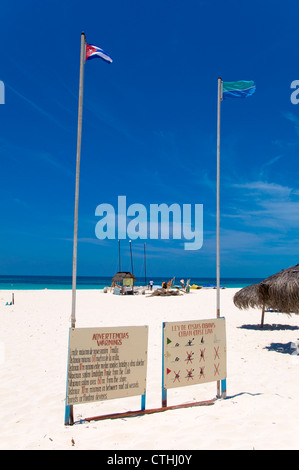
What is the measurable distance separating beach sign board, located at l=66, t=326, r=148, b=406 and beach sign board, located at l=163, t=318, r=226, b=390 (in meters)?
0.36

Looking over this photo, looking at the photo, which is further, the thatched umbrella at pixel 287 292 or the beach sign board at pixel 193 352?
the thatched umbrella at pixel 287 292

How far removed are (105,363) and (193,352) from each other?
1354 mm

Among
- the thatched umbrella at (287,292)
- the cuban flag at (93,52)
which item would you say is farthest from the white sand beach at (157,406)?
the cuban flag at (93,52)

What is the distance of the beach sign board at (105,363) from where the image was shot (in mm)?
4285

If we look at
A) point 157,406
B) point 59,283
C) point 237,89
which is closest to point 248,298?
point 237,89

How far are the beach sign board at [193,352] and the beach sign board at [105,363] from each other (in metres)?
0.36

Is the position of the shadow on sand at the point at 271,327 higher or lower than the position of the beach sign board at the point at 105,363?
lower

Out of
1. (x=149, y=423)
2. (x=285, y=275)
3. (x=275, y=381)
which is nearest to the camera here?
(x=149, y=423)

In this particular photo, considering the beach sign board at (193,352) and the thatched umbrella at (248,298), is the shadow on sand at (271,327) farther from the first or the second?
the beach sign board at (193,352)

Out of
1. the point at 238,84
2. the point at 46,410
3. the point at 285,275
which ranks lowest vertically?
the point at 46,410
